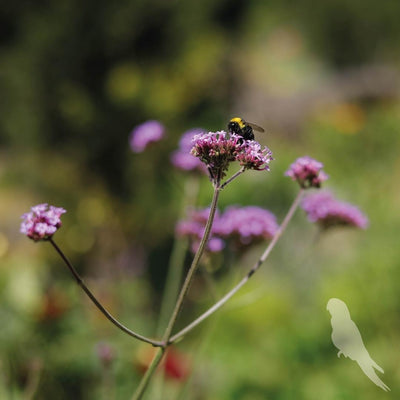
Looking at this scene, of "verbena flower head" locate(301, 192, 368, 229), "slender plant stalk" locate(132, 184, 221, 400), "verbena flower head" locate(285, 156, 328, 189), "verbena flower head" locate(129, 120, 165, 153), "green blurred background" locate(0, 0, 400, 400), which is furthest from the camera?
"green blurred background" locate(0, 0, 400, 400)

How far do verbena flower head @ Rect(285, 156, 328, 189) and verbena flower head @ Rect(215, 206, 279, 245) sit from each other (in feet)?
0.46

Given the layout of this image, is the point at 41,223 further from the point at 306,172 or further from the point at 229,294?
the point at 306,172

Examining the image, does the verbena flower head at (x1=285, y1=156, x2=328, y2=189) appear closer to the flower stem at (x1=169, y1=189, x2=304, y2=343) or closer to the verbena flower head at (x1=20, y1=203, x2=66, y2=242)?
the flower stem at (x1=169, y1=189, x2=304, y2=343)

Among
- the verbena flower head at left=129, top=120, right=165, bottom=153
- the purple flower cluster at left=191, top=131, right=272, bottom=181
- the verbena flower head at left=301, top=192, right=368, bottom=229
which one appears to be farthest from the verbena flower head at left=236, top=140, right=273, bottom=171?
the verbena flower head at left=129, top=120, right=165, bottom=153

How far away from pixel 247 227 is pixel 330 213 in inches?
4.7

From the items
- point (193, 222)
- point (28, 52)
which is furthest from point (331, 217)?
point (28, 52)

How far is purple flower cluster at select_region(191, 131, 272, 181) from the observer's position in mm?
480

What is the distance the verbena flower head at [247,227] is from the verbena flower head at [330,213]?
2.5 inches

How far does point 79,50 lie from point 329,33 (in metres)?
6.24

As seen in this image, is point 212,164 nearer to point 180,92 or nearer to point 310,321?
point 310,321

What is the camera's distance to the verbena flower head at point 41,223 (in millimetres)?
449

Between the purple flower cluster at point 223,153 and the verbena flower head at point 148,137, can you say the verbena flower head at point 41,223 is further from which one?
the verbena flower head at point 148,137

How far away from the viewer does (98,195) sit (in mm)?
3562

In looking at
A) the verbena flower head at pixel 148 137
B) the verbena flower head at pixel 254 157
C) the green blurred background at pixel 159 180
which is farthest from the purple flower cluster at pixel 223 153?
the green blurred background at pixel 159 180
